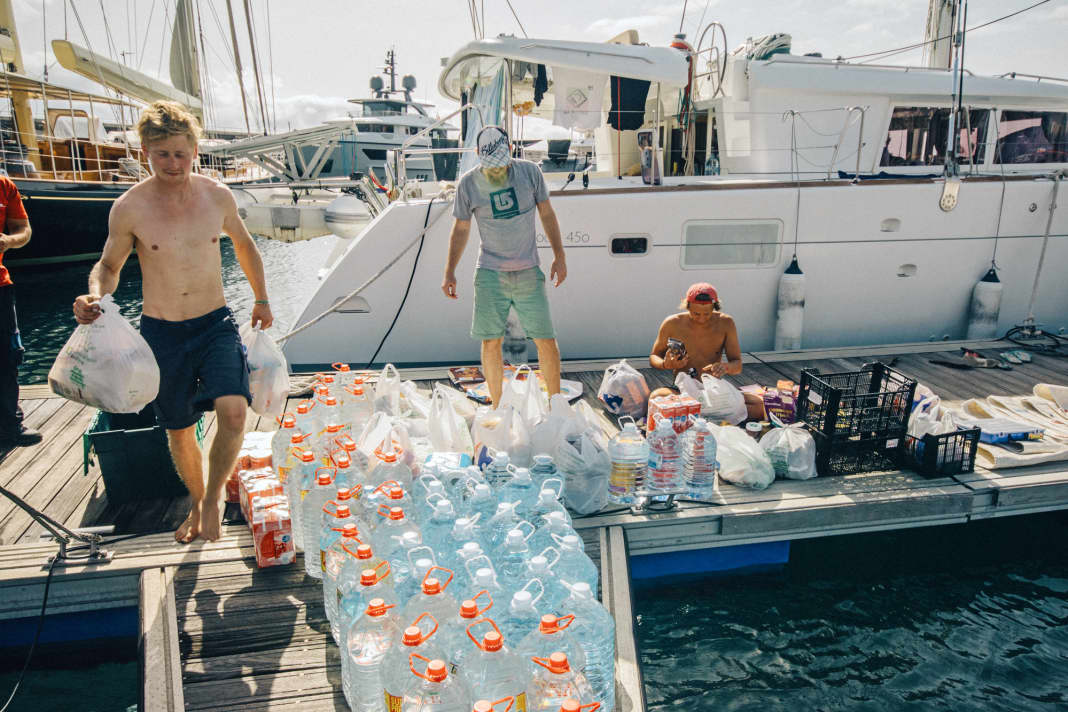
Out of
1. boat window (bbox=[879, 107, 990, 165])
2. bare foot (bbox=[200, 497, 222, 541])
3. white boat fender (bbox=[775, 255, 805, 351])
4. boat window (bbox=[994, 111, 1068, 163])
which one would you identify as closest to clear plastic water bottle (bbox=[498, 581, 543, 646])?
bare foot (bbox=[200, 497, 222, 541])

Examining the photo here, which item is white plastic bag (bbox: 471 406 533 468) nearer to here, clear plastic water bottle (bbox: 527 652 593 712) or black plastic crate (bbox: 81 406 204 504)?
clear plastic water bottle (bbox: 527 652 593 712)

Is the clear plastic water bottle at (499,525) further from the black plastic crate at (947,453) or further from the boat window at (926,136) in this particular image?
the boat window at (926,136)

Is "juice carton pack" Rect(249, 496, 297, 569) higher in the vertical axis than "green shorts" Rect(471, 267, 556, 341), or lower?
lower

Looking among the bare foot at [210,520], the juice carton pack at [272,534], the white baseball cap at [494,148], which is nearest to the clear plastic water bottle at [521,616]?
the juice carton pack at [272,534]

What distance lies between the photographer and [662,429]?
3.56m

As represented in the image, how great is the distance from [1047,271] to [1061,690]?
17.0 feet

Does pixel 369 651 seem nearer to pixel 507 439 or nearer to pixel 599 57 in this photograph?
pixel 507 439

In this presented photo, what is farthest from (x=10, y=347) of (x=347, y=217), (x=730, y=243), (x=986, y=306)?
(x=986, y=306)

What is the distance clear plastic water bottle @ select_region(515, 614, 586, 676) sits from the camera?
1945 mm

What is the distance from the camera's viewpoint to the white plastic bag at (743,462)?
12.7ft

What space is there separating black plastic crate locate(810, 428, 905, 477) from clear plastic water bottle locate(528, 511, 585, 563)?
205 cm

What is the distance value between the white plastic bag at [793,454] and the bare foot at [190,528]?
10.4 feet

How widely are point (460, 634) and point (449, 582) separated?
0.94ft

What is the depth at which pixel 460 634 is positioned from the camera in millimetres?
2111
